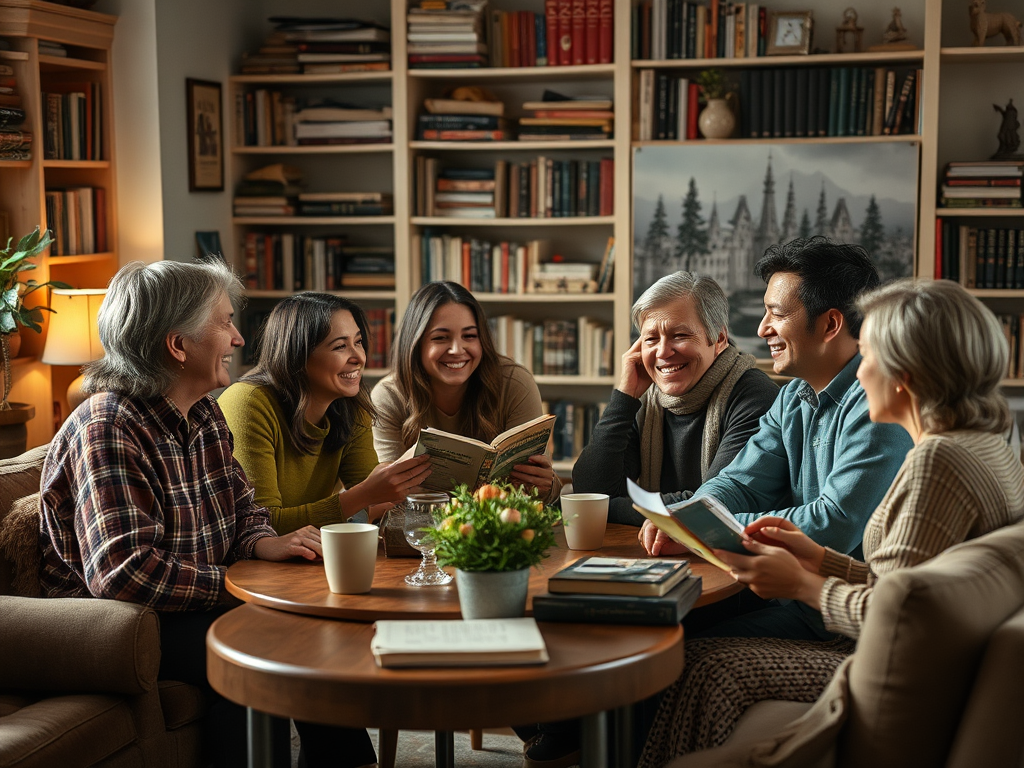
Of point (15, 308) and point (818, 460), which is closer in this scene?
point (818, 460)

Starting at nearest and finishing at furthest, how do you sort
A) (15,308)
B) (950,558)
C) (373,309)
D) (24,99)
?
(950,558) < (15,308) < (24,99) < (373,309)

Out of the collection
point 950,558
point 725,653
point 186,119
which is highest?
point 186,119

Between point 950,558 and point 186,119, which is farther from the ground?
point 186,119

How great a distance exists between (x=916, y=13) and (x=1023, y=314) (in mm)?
1246

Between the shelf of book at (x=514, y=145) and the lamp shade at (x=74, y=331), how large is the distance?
1494 millimetres

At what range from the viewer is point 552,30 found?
4.49m

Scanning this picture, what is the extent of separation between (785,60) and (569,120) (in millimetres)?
868

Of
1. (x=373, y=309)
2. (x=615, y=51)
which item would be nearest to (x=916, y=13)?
(x=615, y=51)

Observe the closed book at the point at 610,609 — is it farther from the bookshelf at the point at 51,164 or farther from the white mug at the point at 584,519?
the bookshelf at the point at 51,164

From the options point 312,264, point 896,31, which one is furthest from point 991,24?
point 312,264

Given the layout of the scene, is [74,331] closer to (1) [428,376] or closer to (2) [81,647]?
(1) [428,376]

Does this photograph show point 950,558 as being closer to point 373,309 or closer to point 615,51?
point 615,51

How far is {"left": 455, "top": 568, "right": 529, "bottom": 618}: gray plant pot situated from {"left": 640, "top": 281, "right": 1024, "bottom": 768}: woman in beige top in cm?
37

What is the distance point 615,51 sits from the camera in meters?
4.41
